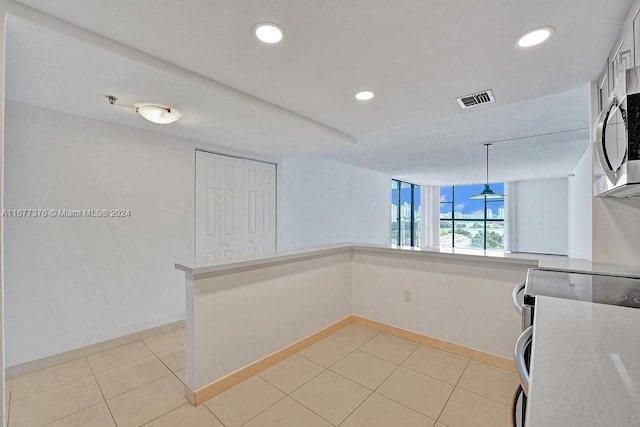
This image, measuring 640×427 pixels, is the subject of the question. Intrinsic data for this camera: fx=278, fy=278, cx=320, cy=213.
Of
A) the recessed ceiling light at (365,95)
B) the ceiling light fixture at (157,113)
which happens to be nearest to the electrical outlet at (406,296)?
the recessed ceiling light at (365,95)

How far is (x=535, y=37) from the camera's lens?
1551 millimetres

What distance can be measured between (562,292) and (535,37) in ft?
4.51

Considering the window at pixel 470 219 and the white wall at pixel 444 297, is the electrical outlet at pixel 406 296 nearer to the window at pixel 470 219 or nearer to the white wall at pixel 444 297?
the white wall at pixel 444 297

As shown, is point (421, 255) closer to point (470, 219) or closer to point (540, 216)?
point (540, 216)

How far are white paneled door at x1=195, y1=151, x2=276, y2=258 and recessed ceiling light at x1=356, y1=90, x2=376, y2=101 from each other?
2114 mm

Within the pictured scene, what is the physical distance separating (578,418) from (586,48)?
2116 mm

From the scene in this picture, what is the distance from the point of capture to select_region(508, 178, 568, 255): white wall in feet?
26.1

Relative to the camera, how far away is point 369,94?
7.56ft

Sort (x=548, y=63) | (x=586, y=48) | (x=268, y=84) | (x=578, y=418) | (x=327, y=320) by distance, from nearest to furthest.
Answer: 1. (x=578, y=418)
2. (x=586, y=48)
3. (x=548, y=63)
4. (x=268, y=84)
5. (x=327, y=320)

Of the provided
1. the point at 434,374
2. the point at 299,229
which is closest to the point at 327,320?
the point at 434,374

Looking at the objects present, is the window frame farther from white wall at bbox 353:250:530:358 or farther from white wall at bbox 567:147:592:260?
white wall at bbox 353:250:530:358

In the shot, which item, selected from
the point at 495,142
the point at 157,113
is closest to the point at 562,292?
the point at 157,113

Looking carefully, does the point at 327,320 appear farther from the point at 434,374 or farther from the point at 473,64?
the point at 473,64

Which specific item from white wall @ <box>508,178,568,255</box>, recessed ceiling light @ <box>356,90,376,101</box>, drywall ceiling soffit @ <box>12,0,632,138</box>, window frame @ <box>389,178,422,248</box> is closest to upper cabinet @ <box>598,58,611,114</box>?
drywall ceiling soffit @ <box>12,0,632,138</box>
